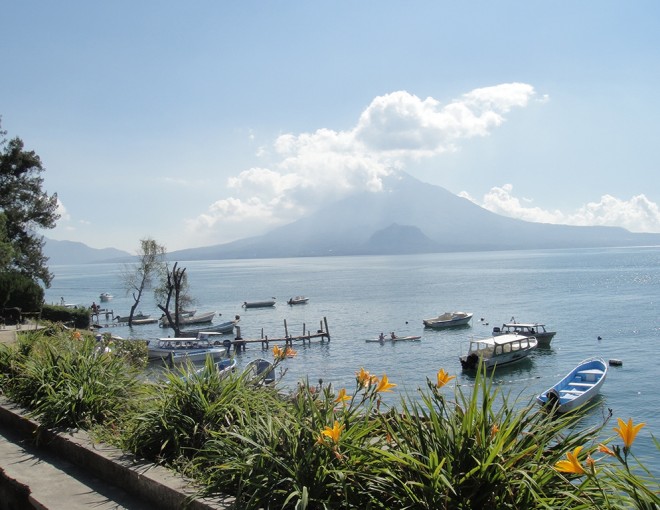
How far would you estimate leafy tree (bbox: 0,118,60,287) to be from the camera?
122ft

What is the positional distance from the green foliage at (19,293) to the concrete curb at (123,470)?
25.2 m

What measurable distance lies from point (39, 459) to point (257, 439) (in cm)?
256

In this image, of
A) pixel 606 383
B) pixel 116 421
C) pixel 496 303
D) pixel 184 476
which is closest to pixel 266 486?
pixel 184 476

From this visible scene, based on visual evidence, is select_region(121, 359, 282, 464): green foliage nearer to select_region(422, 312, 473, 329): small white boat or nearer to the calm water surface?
the calm water surface

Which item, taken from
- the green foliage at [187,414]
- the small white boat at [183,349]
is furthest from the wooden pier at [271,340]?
the green foliage at [187,414]

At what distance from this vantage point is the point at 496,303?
247 feet

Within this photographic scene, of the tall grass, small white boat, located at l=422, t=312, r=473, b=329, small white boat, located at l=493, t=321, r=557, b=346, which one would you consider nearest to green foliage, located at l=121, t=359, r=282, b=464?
the tall grass

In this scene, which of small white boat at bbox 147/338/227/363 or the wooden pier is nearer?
small white boat at bbox 147/338/227/363

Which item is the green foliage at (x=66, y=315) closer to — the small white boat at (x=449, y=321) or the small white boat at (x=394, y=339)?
the small white boat at (x=394, y=339)

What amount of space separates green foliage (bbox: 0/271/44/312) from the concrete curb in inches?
992

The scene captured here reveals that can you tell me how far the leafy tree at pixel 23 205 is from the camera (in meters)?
37.2

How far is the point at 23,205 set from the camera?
3825 cm

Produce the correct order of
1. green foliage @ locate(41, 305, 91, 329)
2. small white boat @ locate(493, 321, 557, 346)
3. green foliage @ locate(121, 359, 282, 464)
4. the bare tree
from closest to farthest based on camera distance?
green foliage @ locate(121, 359, 282, 464), green foliage @ locate(41, 305, 91, 329), small white boat @ locate(493, 321, 557, 346), the bare tree

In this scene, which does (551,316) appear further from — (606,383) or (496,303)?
(606,383)
